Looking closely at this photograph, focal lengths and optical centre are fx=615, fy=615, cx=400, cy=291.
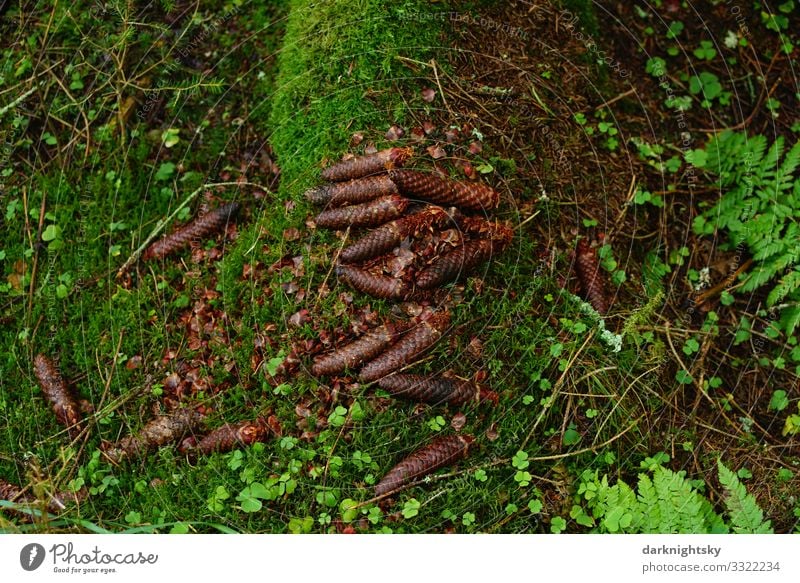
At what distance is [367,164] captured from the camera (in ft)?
12.2

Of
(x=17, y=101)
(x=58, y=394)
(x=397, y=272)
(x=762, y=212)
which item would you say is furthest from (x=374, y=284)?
(x=17, y=101)

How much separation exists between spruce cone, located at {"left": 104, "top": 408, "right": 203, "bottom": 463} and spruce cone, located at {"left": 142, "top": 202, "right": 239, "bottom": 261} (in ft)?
3.49

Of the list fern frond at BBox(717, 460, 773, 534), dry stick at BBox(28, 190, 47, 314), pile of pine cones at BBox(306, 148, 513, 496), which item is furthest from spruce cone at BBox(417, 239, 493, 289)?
dry stick at BBox(28, 190, 47, 314)

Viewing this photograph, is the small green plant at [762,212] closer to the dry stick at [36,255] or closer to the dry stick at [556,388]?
the dry stick at [556,388]

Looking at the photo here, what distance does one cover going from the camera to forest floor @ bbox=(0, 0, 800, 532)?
366 cm

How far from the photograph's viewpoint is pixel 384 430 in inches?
142

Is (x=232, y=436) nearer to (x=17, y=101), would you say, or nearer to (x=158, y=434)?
(x=158, y=434)

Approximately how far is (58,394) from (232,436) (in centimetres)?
119

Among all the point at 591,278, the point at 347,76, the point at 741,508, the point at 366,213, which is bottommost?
the point at 741,508

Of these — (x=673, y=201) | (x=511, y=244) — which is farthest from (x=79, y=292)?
(x=673, y=201)

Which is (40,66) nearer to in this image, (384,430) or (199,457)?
(199,457)

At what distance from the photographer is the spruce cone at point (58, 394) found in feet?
12.6

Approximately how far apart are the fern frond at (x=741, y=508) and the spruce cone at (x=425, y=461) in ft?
5.03
